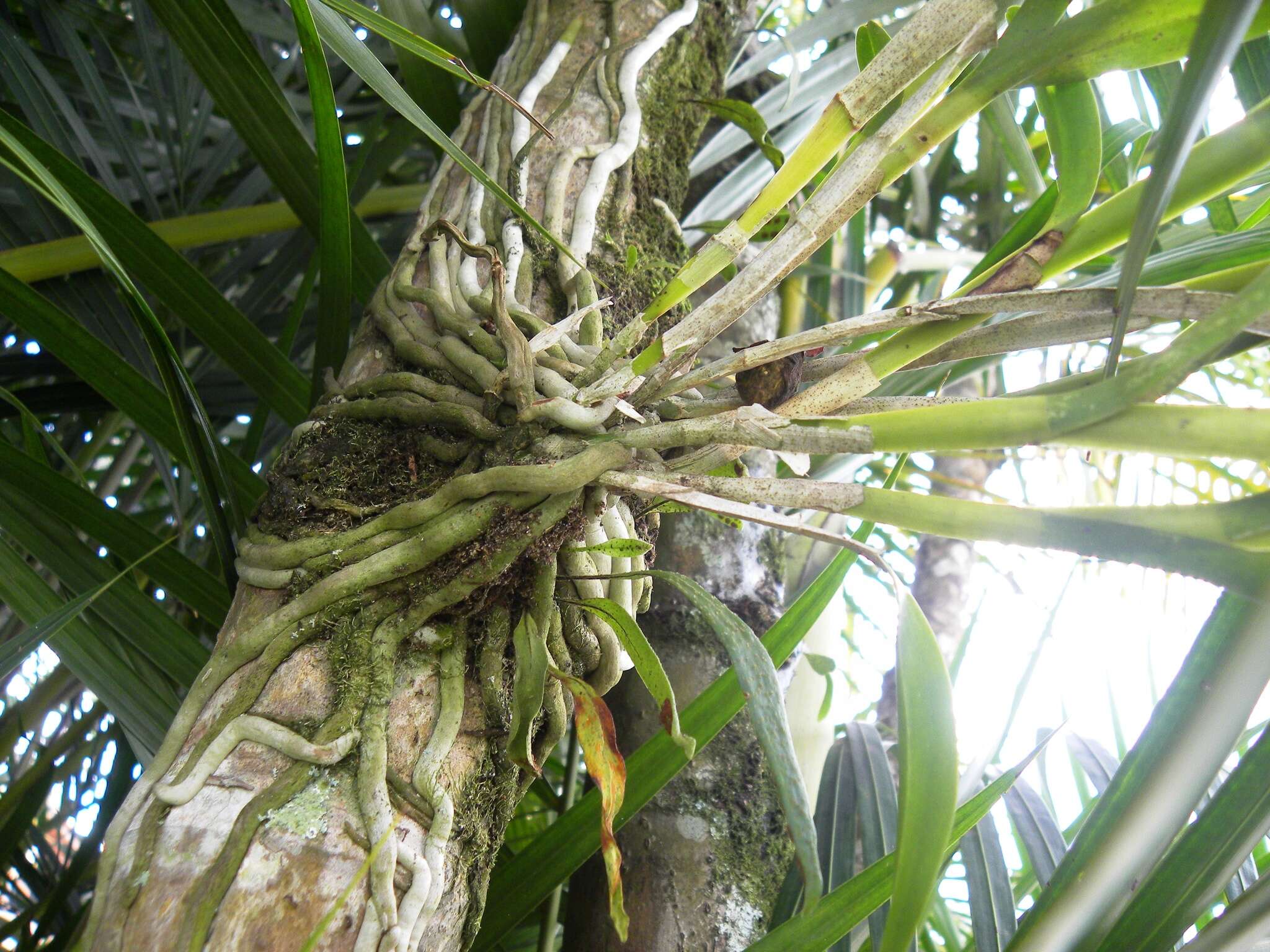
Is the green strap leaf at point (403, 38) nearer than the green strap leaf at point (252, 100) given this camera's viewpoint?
Yes

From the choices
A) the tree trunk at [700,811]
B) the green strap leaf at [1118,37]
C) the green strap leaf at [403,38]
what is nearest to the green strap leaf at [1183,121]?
the green strap leaf at [1118,37]

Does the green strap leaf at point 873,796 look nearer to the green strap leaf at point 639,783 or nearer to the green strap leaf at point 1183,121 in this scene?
the green strap leaf at point 639,783

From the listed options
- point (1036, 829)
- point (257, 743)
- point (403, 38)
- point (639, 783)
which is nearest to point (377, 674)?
point (257, 743)

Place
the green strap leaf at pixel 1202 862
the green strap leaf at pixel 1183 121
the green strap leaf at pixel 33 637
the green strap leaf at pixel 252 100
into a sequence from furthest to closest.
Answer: the green strap leaf at pixel 252 100 → the green strap leaf at pixel 33 637 → the green strap leaf at pixel 1202 862 → the green strap leaf at pixel 1183 121

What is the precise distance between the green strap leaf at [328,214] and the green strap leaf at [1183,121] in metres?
0.39

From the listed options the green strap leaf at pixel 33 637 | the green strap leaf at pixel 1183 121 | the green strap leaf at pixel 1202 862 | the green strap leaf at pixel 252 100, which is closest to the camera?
the green strap leaf at pixel 1183 121

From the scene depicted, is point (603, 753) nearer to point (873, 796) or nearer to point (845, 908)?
point (845, 908)

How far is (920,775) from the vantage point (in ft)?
1.00

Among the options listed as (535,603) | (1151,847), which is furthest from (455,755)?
(1151,847)

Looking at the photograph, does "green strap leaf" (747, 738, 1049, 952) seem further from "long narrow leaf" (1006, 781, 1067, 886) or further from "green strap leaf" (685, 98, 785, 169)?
"green strap leaf" (685, 98, 785, 169)

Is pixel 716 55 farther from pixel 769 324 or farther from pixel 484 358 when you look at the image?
pixel 484 358

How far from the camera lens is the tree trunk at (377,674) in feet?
1.05

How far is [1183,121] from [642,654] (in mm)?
306

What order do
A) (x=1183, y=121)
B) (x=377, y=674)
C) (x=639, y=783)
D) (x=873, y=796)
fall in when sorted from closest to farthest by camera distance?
(x=1183, y=121), (x=377, y=674), (x=639, y=783), (x=873, y=796)
